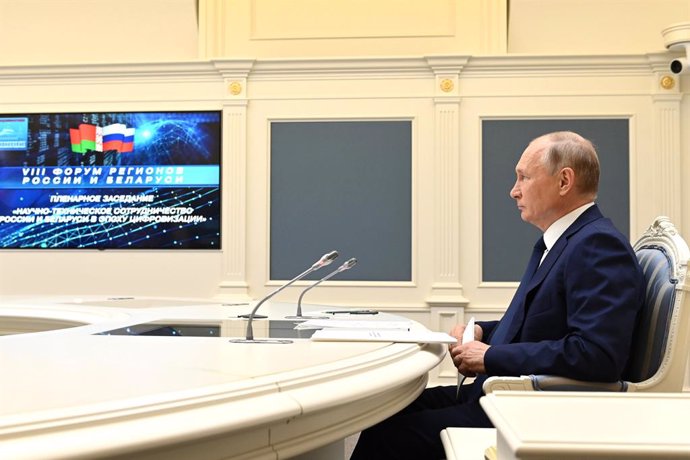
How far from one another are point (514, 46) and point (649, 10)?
1.02 m

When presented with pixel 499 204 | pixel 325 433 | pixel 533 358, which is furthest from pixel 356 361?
pixel 499 204

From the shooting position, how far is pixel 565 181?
2.15 meters

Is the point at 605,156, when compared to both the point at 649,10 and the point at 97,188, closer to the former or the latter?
the point at 649,10

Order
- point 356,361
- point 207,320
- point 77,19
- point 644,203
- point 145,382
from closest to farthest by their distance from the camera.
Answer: point 145,382 → point 356,361 → point 207,320 → point 644,203 → point 77,19

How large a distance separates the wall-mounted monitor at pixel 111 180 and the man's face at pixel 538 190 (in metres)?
3.87

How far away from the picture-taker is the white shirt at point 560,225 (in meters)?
2.17

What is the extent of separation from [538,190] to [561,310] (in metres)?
0.37

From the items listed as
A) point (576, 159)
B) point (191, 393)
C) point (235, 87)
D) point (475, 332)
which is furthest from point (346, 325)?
point (235, 87)

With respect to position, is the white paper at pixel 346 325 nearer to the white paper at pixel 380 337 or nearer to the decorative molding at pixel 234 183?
the white paper at pixel 380 337

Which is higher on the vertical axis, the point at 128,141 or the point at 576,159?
the point at 128,141

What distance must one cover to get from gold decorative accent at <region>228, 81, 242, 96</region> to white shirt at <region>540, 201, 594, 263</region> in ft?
13.0

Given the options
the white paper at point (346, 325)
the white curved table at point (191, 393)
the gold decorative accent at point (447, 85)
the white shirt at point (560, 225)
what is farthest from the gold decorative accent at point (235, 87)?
the white curved table at point (191, 393)

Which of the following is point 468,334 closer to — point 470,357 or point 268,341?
point 470,357

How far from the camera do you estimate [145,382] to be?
116cm
